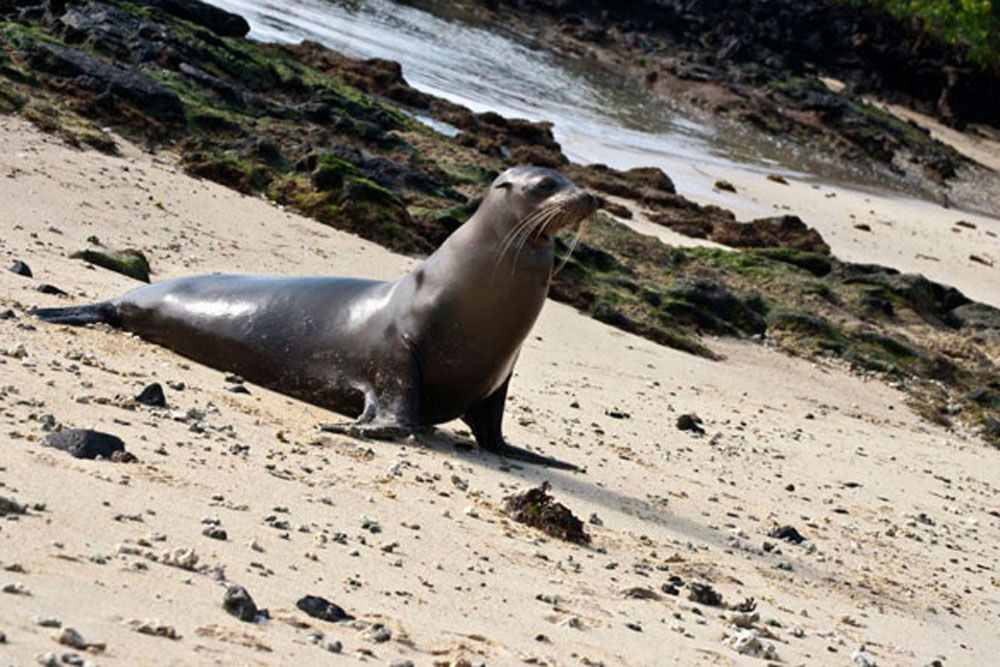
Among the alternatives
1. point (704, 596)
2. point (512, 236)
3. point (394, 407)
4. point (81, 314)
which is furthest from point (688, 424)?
point (704, 596)

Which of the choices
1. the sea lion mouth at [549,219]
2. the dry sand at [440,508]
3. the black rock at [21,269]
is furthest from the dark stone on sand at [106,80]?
the sea lion mouth at [549,219]

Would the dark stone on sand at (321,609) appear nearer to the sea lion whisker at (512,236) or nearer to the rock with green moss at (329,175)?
the sea lion whisker at (512,236)

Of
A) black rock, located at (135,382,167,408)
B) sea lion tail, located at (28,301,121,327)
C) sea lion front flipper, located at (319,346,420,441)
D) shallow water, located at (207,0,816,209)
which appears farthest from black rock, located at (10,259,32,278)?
shallow water, located at (207,0,816,209)

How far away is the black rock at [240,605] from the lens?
12.9 feet

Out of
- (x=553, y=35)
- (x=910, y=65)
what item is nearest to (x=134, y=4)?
(x=553, y=35)

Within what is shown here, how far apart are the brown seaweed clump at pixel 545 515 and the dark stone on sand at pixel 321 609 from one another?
1.92 m

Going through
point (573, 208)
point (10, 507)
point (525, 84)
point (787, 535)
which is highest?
point (573, 208)

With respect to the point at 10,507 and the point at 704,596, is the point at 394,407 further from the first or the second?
the point at 10,507

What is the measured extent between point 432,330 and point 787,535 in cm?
200

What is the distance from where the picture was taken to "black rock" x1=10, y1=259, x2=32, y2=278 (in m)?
8.70

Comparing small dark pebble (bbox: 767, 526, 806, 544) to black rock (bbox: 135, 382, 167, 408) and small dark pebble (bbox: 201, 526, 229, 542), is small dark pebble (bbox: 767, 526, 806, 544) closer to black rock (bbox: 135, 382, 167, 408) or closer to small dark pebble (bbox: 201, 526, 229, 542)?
black rock (bbox: 135, 382, 167, 408)

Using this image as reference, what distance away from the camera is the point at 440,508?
6047 millimetres

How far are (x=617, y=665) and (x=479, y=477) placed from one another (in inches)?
98.2

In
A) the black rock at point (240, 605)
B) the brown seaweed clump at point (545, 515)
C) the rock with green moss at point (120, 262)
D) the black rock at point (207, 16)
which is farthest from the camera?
the black rock at point (207, 16)
